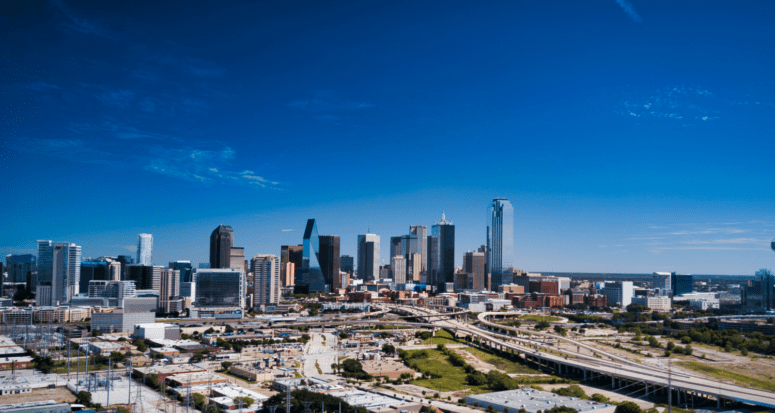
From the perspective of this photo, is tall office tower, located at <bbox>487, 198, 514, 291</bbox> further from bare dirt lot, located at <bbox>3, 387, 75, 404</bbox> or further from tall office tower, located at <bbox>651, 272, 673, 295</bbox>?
bare dirt lot, located at <bbox>3, 387, 75, 404</bbox>

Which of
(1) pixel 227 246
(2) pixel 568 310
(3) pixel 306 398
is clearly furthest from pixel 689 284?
(3) pixel 306 398

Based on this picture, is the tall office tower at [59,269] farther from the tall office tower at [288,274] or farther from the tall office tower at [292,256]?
the tall office tower at [292,256]

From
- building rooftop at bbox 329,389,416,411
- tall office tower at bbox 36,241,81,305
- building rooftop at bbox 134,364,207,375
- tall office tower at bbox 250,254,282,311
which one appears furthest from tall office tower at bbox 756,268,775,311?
tall office tower at bbox 36,241,81,305

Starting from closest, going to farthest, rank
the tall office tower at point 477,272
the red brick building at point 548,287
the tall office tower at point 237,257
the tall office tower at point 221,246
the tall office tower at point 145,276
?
the tall office tower at point 145,276, the tall office tower at point 221,246, the tall office tower at point 237,257, the red brick building at point 548,287, the tall office tower at point 477,272

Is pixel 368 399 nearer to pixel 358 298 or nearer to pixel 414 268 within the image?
pixel 358 298

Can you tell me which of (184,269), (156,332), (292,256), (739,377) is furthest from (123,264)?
(739,377)

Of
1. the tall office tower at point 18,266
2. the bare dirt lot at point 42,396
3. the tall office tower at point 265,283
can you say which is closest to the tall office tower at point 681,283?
the tall office tower at point 265,283
